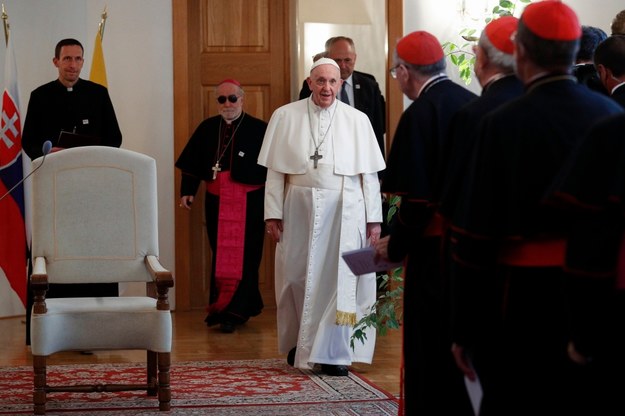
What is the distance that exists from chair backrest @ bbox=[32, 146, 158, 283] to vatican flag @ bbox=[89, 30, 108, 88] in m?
2.46

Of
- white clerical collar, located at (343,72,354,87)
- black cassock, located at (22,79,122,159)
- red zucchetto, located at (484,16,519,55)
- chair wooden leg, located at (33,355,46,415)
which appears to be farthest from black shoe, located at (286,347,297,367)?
red zucchetto, located at (484,16,519,55)

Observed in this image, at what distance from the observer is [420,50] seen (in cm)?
346

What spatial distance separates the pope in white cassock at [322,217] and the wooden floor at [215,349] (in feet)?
0.85

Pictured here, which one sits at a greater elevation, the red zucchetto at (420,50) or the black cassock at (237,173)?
the red zucchetto at (420,50)

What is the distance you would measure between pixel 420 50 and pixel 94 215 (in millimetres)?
2084

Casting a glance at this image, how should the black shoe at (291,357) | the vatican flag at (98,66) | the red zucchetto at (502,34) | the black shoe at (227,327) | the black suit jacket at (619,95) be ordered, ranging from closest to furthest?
1. the red zucchetto at (502,34)
2. the black suit jacket at (619,95)
3. the black shoe at (291,357)
4. the black shoe at (227,327)
5. the vatican flag at (98,66)

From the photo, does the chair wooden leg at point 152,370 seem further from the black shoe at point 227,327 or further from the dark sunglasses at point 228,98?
the dark sunglasses at point 228,98

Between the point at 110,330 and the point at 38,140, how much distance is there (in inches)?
93.9

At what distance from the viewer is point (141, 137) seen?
779 cm

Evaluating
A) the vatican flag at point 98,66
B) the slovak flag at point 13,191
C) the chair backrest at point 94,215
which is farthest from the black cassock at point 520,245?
the slovak flag at point 13,191

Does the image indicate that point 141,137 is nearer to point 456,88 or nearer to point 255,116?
point 255,116

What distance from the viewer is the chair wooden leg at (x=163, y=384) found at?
14.9 ft

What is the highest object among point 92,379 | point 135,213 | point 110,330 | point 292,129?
point 292,129

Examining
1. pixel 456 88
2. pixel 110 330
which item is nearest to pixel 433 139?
Answer: pixel 456 88
